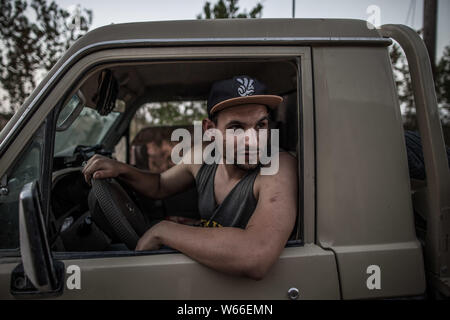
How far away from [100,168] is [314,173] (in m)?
1.11

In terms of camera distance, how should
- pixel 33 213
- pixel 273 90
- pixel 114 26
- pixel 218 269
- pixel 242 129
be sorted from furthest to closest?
pixel 273 90 < pixel 242 129 < pixel 114 26 < pixel 218 269 < pixel 33 213

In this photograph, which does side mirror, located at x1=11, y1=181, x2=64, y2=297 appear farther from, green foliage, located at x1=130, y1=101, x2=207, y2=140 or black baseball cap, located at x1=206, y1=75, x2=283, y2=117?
green foliage, located at x1=130, y1=101, x2=207, y2=140

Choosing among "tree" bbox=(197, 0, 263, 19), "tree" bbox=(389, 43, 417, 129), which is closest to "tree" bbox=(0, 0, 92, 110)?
"tree" bbox=(197, 0, 263, 19)

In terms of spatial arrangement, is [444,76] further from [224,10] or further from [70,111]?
[70,111]

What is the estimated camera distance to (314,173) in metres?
1.18

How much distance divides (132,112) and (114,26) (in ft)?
4.88

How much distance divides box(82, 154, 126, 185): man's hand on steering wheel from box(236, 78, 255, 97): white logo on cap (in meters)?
0.82

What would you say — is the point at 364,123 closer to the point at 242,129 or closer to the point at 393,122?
the point at 393,122

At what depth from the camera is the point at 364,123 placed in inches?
45.8

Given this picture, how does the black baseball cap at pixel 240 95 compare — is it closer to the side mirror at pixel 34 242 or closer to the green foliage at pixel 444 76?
the side mirror at pixel 34 242

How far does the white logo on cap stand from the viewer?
1.46 meters

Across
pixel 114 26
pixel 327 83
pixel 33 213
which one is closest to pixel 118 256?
pixel 33 213

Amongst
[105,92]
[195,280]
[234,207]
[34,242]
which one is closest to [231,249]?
[195,280]

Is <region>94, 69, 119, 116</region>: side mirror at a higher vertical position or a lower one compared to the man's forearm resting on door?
higher
